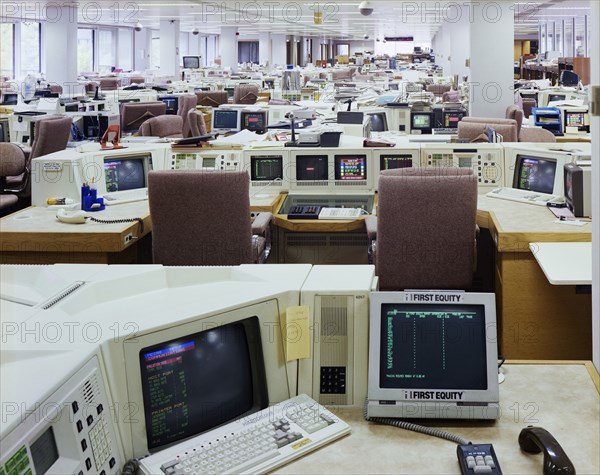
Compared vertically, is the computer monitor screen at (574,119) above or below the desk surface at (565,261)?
above

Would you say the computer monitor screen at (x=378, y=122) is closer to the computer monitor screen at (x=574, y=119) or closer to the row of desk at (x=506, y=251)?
the computer monitor screen at (x=574, y=119)

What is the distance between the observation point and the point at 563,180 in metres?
5.09

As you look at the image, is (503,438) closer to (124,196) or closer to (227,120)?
(124,196)

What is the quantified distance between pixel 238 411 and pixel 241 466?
0.29m

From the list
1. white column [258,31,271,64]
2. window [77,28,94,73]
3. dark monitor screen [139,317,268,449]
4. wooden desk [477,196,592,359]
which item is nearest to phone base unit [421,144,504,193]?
wooden desk [477,196,592,359]

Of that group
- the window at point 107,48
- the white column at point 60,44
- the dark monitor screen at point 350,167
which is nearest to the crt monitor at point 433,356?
the dark monitor screen at point 350,167

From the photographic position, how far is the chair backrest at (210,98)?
15.1m

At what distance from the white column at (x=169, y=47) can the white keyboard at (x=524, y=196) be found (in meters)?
20.6

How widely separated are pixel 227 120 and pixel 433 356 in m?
7.73

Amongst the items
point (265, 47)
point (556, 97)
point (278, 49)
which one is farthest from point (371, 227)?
point (278, 49)

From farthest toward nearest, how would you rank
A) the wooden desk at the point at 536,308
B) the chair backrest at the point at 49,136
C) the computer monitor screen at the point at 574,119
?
the computer monitor screen at the point at 574,119 < the chair backrest at the point at 49,136 < the wooden desk at the point at 536,308

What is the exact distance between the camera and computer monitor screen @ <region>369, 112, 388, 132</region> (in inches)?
354

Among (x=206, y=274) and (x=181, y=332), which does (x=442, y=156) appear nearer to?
(x=206, y=274)

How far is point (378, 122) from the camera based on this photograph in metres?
9.04
